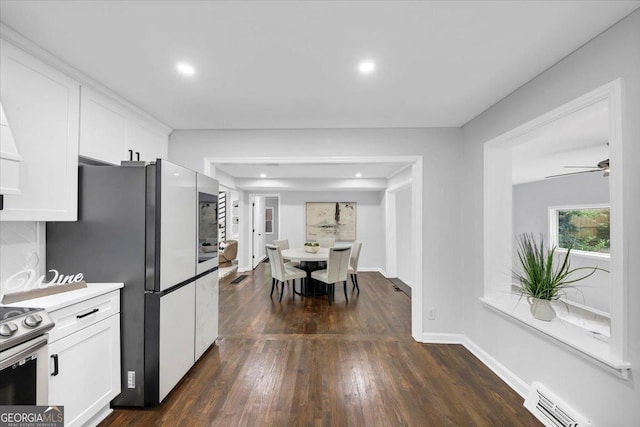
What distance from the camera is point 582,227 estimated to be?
4.99 metres

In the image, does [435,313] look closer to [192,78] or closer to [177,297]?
[177,297]

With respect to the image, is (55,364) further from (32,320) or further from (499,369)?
(499,369)

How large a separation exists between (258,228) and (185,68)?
6.46 m

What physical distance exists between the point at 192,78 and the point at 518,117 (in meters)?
2.61

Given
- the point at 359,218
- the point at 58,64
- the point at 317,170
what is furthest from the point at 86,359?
the point at 359,218

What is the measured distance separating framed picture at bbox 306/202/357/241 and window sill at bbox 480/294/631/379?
4747 mm

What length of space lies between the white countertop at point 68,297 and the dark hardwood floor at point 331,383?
3.01 ft

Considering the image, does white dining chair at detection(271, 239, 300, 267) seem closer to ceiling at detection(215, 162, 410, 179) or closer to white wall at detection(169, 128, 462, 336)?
ceiling at detection(215, 162, 410, 179)

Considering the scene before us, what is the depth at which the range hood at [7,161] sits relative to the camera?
1.36 m

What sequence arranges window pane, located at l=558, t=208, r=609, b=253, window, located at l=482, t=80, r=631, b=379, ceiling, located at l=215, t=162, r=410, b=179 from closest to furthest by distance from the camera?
1. window, located at l=482, t=80, r=631, b=379
2. window pane, located at l=558, t=208, r=609, b=253
3. ceiling, located at l=215, t=162, r=410, b=179

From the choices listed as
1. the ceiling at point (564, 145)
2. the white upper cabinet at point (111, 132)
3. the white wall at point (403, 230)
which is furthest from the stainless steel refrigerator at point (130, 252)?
the white wall at point (403, 230)

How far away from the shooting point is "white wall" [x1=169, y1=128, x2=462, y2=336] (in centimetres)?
302

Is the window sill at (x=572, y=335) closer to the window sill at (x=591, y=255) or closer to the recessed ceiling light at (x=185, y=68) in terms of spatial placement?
the recessed ceiling light at (x=185, y=68)

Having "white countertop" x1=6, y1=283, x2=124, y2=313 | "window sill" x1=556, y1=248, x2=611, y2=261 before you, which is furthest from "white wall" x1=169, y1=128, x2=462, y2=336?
"window sill" x1=556, y1=248, x2=611, y2=261
